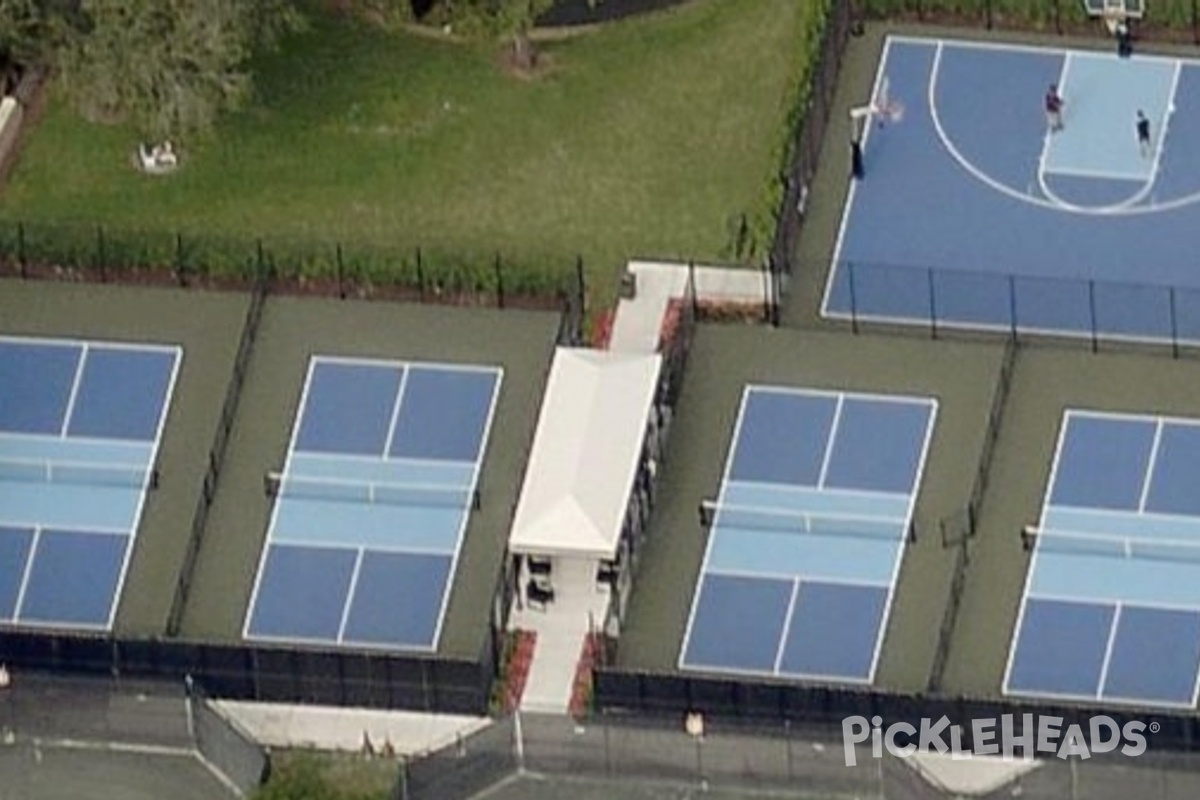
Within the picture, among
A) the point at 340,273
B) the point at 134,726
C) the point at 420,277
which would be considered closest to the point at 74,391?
the point at 340,273

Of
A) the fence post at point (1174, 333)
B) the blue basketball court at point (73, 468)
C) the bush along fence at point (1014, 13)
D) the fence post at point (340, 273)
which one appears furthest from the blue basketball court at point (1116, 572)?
the blue basketball court at point (73, 468)

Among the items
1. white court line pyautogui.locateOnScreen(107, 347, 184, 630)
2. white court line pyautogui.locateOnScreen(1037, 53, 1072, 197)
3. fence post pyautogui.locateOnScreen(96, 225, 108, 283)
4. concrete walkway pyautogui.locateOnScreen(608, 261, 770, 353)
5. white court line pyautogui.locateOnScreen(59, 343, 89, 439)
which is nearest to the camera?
white court line pyautogui.locateOnScreen(107, 347, 184, 630)

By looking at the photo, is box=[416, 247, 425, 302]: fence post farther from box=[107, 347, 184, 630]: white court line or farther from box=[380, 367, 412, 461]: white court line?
box=[107, 347, 184, 630]: white court line

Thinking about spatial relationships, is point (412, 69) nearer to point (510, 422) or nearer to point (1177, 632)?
point (510, 422)

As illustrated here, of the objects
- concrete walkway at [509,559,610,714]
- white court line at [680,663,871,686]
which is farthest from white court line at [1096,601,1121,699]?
concrete walkway at [509,559,610,714]

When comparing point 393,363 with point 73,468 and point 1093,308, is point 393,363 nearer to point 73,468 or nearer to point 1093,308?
point 73,468

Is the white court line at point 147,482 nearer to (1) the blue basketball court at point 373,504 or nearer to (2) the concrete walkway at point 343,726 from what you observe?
(1) the blue basketball court at point 373,504
